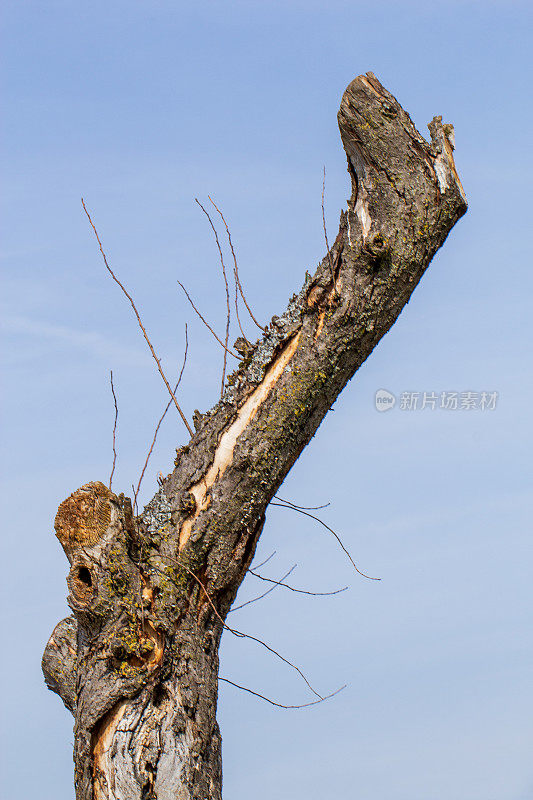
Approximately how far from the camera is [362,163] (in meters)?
2.95

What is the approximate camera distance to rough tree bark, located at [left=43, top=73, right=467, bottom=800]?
2.61 metres

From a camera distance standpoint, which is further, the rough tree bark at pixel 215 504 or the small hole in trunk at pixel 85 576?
the small hole in trunk at pixel 85 576

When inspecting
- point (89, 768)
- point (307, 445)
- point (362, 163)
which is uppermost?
point (362, 163)

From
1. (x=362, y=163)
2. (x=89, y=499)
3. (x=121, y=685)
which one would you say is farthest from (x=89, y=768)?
(x=362, y=163)

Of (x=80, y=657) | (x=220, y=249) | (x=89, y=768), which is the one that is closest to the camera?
(x=89, y=768)

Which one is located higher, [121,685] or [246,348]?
[246,348]

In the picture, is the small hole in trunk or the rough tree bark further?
the small hole in trunk

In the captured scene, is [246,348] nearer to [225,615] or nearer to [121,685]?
[225,615]

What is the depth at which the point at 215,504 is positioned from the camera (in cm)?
280

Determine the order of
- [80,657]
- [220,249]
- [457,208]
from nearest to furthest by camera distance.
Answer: [80,657] < [457,208] < [220,249]

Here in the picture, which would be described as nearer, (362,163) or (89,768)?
(89,768)

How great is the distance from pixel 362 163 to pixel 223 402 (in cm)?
116

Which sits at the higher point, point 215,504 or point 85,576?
point 215,504

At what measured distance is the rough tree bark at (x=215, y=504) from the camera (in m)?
2.61
